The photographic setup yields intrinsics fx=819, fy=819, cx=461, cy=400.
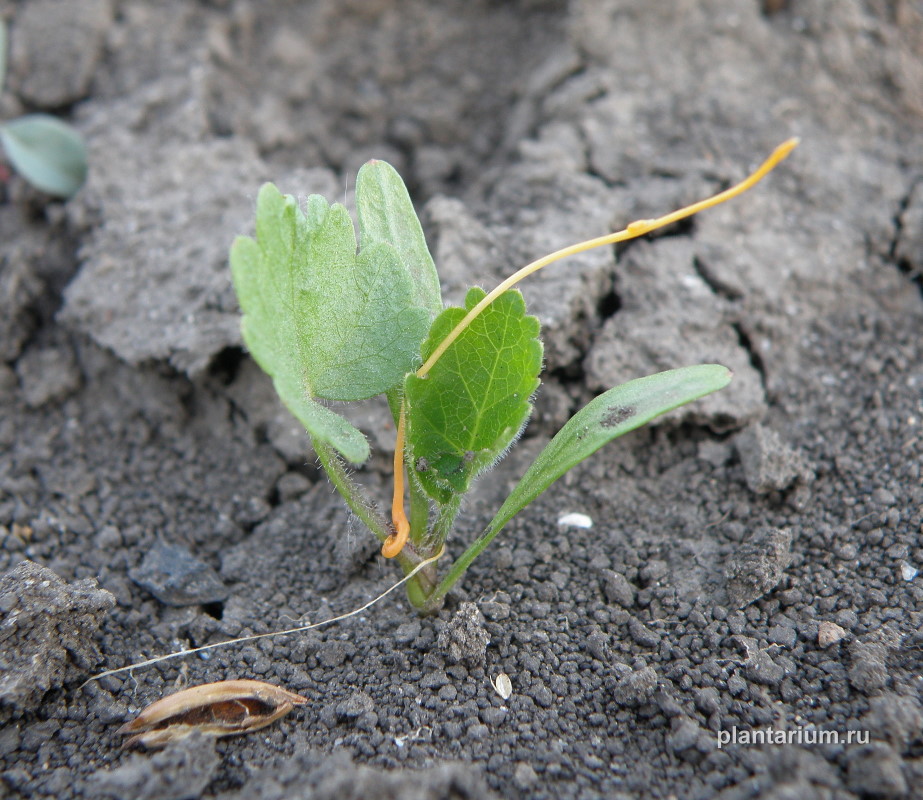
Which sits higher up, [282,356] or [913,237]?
[282,356]

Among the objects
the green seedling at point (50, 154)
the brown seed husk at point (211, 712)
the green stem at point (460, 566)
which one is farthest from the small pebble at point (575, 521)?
the green seedling at point (50, 154)

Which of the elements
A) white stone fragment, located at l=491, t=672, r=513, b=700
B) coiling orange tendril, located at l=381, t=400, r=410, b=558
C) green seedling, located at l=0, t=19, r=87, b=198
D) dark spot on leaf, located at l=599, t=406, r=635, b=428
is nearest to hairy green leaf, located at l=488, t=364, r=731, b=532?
dark spot on leaf, located at l=599, t=406, r=635, b=428

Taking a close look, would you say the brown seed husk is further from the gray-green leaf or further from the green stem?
the gray-green leaf

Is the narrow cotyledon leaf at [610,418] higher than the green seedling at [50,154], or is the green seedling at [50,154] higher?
the green seedling at [50,154]

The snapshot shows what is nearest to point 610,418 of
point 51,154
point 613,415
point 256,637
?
point 613,415

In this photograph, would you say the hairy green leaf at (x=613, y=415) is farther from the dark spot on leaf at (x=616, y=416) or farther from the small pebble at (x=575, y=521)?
the small pebble at (x=575, y=521)

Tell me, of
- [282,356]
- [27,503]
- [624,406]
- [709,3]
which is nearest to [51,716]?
[27,503]

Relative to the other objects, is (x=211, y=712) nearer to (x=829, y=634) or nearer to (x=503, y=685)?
(x=503, y=685)

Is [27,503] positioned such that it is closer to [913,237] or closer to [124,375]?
[124,375]
